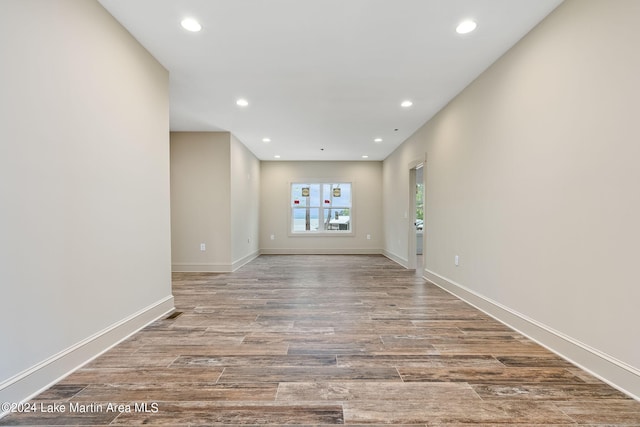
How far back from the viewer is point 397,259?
20.8 feet

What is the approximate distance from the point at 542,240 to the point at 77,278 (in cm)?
339

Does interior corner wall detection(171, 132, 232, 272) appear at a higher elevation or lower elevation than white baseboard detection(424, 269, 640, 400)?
higher

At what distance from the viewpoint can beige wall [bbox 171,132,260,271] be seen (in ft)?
16.7

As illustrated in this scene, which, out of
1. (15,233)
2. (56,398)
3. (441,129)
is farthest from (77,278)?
(441,129)

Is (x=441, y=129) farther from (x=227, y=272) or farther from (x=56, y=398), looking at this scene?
(x=56, y=398)

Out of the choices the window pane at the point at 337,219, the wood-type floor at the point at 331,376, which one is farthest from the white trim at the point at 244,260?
the wood-type floor at the point at 331,376

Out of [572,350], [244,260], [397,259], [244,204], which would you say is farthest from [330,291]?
[244,204]

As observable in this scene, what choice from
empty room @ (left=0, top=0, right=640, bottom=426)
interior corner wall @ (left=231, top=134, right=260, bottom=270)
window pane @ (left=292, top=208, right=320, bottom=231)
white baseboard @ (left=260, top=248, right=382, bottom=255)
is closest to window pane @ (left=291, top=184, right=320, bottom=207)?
window pane @ (left=292, top=208, right=320, bottom=231)

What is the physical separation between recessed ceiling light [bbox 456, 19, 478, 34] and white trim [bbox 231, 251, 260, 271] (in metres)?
4.74

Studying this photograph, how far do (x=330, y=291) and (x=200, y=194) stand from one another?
2992mm

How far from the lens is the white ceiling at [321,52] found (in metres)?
2.07

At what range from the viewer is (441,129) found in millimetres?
4055

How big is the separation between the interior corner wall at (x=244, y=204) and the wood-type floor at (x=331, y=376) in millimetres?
2559

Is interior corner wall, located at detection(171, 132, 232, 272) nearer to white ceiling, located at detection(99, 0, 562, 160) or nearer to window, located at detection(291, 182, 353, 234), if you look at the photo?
Result: white ceiling, located at detection(99, 0, 562, 160)
